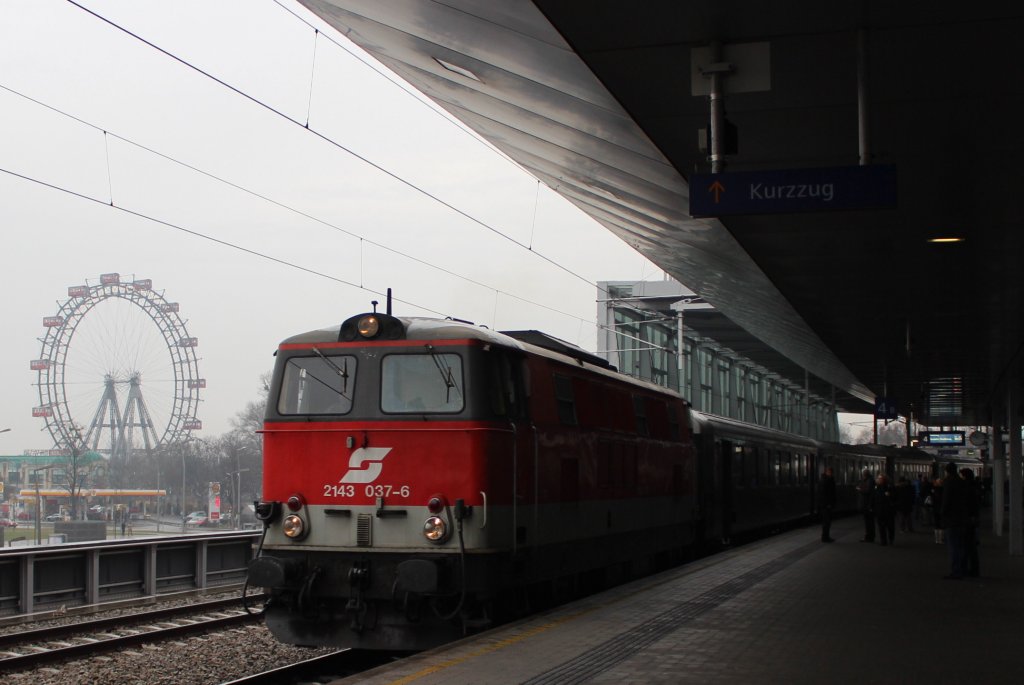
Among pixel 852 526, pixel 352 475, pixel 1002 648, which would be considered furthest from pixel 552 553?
pixel 852 526

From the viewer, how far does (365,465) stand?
11.5 metres

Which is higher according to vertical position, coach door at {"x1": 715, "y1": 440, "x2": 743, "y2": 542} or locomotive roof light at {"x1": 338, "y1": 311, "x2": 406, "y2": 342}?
locomotive roof light at {"x1": 338, "y1": 311, "x2": 406, "y2": 342}

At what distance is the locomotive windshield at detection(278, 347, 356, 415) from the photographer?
11852 millimetres

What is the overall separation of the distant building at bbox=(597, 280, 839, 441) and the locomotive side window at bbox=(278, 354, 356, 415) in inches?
1003

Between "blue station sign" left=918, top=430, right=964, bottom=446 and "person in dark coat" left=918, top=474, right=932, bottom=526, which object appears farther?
"blue station sign" left=918, top=430, right=964, bottom=446

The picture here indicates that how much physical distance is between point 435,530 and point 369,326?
222 centimetres

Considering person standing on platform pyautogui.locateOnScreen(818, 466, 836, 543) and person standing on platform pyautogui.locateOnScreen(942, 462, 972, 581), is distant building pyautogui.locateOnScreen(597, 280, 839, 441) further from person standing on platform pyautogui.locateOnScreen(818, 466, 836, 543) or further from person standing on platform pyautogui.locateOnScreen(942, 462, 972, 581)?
person standing on platform pyautogui.locateOnScreen(942, 462, 972, 581)

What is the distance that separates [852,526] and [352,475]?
93.6 ft

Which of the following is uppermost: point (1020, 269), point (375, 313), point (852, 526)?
point (1020, 269)

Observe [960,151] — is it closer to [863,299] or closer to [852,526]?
[863,299]

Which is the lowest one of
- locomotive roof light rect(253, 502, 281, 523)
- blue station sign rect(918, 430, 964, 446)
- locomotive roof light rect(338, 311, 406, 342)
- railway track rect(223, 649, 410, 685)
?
railway track rect(223, 649, 410, 685)

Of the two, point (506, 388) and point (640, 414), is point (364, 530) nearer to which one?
point (506, 388)

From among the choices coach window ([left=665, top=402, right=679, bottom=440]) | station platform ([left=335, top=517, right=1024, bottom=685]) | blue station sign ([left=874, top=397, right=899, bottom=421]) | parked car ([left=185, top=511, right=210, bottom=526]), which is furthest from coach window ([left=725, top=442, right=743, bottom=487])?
blue station sign ([left=874, top=397, right=899, bottom=421])

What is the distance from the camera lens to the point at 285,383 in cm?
1219
